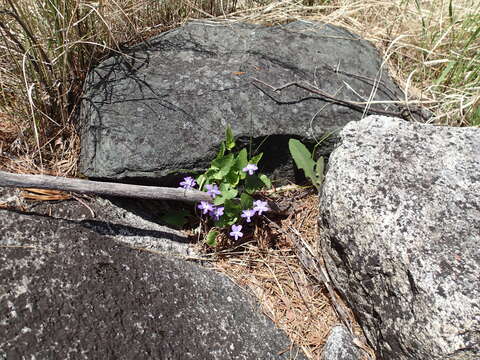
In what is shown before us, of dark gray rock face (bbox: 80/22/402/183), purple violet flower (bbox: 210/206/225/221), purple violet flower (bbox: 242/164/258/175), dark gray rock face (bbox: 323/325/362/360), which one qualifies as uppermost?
dark gray rock face (bbox: 80/22/402/183)

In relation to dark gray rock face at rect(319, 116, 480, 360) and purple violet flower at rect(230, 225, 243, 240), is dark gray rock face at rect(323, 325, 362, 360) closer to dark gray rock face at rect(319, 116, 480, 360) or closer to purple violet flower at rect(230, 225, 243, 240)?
dark gray rock face at rect(319, 116, 480, 360)

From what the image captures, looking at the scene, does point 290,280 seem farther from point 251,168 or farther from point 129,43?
point 129,43

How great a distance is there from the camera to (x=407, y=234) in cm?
164

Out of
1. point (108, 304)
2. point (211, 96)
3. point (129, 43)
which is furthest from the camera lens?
point (129, 43)

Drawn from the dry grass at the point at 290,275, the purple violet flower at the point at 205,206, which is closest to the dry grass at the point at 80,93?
the dry grass at the point at 290,275

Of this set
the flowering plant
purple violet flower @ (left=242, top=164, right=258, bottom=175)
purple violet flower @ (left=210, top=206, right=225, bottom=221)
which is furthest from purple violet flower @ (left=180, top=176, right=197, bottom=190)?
purple violet flower @ (left=242, top=164, right=258, bottom=175)

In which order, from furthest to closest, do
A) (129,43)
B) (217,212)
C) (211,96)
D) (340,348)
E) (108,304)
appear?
(129,43), (211,96), (217,212), (340,348), (108,304)

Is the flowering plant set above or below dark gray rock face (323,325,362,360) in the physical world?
above

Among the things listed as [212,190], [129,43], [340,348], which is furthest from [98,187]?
[340,348]

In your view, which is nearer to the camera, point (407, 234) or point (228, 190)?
point (407, 234)

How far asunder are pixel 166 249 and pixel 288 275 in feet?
1.85

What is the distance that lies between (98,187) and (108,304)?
1.70 feet

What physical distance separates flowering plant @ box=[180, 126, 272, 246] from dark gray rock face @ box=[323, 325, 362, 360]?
0.57m

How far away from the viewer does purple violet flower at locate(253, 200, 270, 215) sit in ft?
6.52
